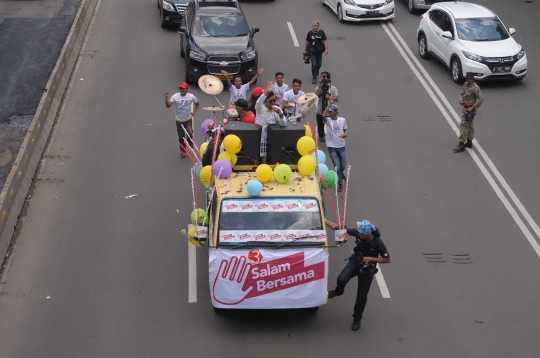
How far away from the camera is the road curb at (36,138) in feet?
43.6

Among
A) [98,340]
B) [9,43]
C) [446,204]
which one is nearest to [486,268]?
[446,204]

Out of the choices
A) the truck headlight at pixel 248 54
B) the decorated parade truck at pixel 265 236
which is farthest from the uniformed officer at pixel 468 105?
the decorated parade truck at pixel 265 236

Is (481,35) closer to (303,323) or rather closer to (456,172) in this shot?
(456,172)

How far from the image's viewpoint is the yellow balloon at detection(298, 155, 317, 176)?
11.3 metres

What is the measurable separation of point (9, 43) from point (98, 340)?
1414cm

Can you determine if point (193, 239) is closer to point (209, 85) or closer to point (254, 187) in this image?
point (254, 187)

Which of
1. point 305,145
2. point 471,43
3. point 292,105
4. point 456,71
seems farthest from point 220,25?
point 305,145

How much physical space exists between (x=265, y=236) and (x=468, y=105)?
7506 millimetres

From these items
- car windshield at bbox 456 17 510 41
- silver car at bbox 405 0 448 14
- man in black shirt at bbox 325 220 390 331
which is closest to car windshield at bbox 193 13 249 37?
car windshield at bbox 456 17 510 41

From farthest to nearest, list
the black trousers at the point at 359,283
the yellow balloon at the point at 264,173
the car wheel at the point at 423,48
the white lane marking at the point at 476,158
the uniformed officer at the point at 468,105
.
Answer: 1. the car wheel at the point at 423,48
2. the uniformed officer at the point at 468,105
3. the white lane marking at the point at 476,158
4. the yellow balloon at the point at 264,173
5. the black trousers at the point at 359,283

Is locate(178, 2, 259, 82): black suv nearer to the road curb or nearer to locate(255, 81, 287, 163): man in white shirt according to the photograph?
the road curb

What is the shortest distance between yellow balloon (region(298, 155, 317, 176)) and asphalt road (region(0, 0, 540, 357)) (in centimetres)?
195

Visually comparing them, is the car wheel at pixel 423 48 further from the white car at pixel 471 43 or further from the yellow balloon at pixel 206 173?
the yellow balloon at pixel 206 173

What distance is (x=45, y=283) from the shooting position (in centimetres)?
1191
